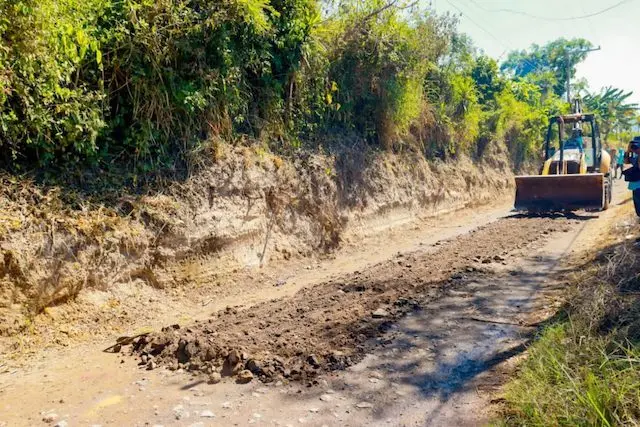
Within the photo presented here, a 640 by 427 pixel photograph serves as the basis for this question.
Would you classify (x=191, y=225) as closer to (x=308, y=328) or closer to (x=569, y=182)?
(x=308, y=328)

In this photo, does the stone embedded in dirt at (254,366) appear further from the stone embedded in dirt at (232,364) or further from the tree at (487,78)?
the tree at (487,78)

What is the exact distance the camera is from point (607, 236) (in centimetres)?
886

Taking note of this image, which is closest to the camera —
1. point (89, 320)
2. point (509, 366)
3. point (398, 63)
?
point (509, 366)

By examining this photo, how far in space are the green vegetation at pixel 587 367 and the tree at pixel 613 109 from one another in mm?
41323

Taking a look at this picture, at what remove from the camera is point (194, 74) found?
7.07m

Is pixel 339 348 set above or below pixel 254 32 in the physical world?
below

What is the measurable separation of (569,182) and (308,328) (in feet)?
32.7

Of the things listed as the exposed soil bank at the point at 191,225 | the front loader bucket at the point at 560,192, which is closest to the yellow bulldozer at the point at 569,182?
the front loader bucket at the point at 560,192

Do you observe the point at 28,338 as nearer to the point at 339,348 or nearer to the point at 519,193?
the point at 339,348

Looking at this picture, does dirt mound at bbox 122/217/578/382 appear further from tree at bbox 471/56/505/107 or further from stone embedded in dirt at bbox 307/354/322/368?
tree at bbox 471/56/505/107

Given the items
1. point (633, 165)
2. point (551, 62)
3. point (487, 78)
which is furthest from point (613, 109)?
point (633, 165)

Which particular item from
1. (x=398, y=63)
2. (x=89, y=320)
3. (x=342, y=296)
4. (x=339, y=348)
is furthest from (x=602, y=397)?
(x=398, y=63)

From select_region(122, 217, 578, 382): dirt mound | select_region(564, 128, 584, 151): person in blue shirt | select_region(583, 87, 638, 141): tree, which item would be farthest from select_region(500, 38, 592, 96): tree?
select_region(122, 217, 578, 382): dirt mound

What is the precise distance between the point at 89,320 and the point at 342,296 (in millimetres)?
3018
